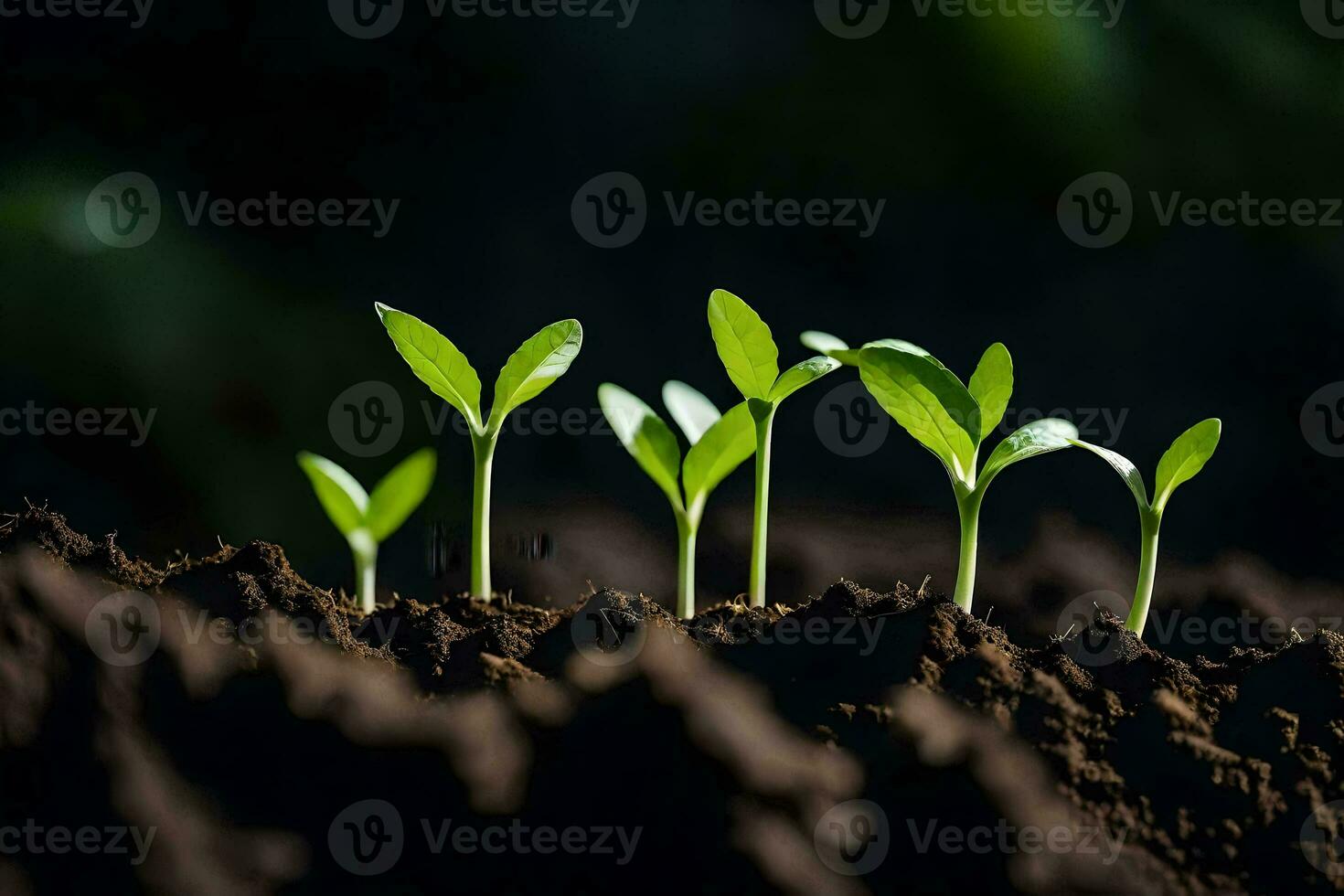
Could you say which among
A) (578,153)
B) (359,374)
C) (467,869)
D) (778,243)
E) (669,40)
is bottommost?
(467,869)

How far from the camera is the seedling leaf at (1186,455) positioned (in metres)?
0.90

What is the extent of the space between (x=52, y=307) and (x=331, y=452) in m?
0.38

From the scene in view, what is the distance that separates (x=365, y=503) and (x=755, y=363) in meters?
0.54

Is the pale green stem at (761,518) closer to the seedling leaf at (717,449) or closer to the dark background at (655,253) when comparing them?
the seedling leaf at (717,449)

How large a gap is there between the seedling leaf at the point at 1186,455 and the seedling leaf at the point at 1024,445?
Answer: 100 mm

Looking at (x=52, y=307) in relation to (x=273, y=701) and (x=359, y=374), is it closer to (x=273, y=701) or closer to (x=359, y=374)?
(x=359, y=374)

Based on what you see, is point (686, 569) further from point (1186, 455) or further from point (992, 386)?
point (1186, 455)

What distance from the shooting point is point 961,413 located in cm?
87

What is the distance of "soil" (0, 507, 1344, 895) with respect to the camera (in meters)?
0.70

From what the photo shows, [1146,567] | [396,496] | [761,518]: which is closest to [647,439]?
[761,518]

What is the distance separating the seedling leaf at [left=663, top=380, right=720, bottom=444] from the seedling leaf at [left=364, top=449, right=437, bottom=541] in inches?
13.4

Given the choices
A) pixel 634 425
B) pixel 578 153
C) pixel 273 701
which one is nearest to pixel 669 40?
pixel 578 153

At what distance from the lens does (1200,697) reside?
2.57 feet

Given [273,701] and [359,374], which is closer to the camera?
[273,701]
